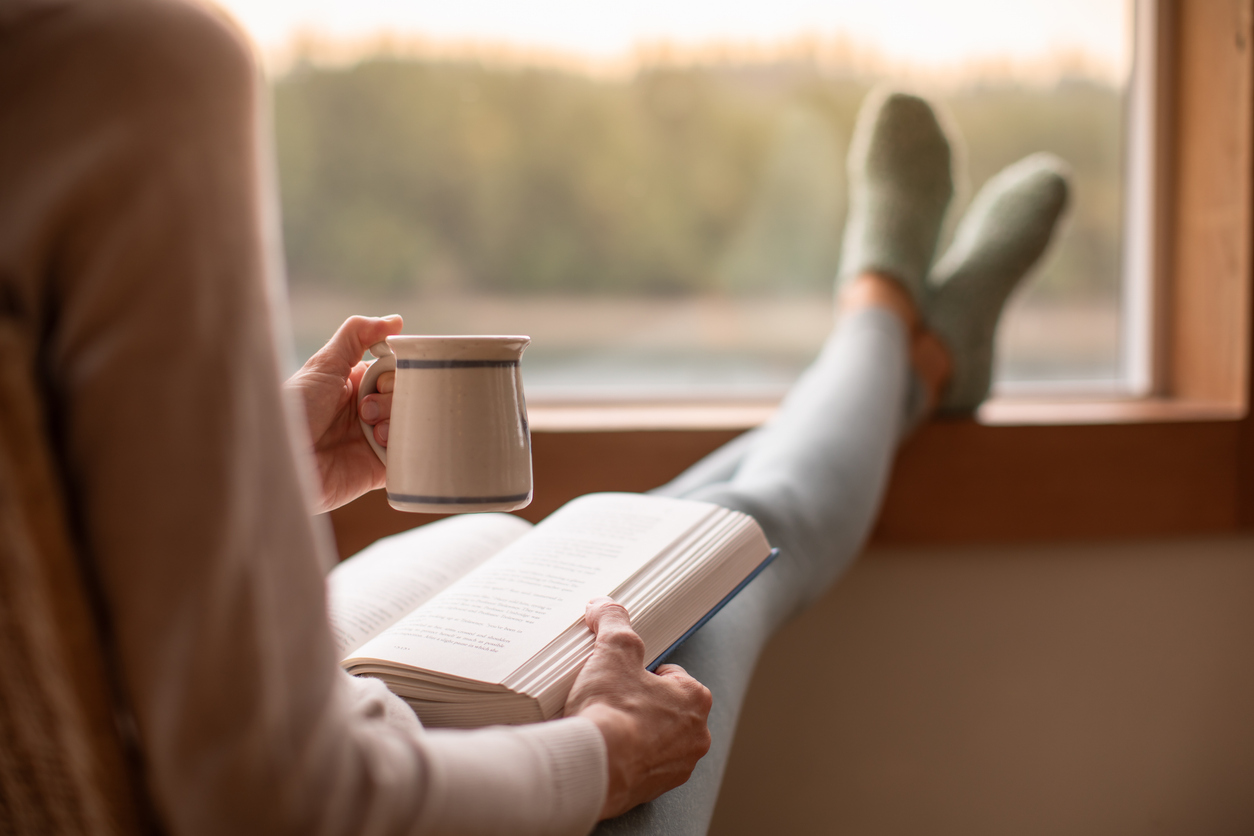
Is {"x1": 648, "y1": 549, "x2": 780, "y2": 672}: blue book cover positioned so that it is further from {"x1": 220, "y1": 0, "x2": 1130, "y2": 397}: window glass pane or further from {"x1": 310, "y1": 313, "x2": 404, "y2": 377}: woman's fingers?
{"x1": 220, "y1": 0, "x2": 1130, "y2": 397}: window glass pane

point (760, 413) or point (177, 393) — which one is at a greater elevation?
point (177, 393)

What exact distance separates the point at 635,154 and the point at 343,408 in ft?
2.17

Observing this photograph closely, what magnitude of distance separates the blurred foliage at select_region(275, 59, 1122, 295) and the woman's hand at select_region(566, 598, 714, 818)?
0.72m

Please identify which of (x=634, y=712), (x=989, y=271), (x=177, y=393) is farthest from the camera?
(x=989, y=271)

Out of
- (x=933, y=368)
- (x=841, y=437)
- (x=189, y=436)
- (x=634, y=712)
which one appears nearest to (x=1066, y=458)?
(x=933, y=368)

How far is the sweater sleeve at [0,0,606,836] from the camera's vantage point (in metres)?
0.23

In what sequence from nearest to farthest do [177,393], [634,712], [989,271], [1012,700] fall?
[177,393] < [634,712] < [1012,700] < [989,271]

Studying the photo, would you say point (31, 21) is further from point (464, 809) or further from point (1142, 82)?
point (1142, 82)

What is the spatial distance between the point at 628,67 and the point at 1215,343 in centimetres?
76

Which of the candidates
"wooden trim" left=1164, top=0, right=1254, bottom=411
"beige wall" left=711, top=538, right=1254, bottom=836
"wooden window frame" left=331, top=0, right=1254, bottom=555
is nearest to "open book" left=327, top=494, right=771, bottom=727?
"wooden window frame" left=331, top=0, right=1254, bottom=555

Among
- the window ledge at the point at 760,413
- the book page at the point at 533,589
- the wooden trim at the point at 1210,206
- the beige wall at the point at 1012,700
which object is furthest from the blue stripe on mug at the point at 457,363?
the wooden trim at the point at 1210,206

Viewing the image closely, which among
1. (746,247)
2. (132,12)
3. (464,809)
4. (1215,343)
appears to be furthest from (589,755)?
(1215,343)

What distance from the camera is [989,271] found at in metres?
1.00

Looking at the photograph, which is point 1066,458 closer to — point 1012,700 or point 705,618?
point 1012,700
